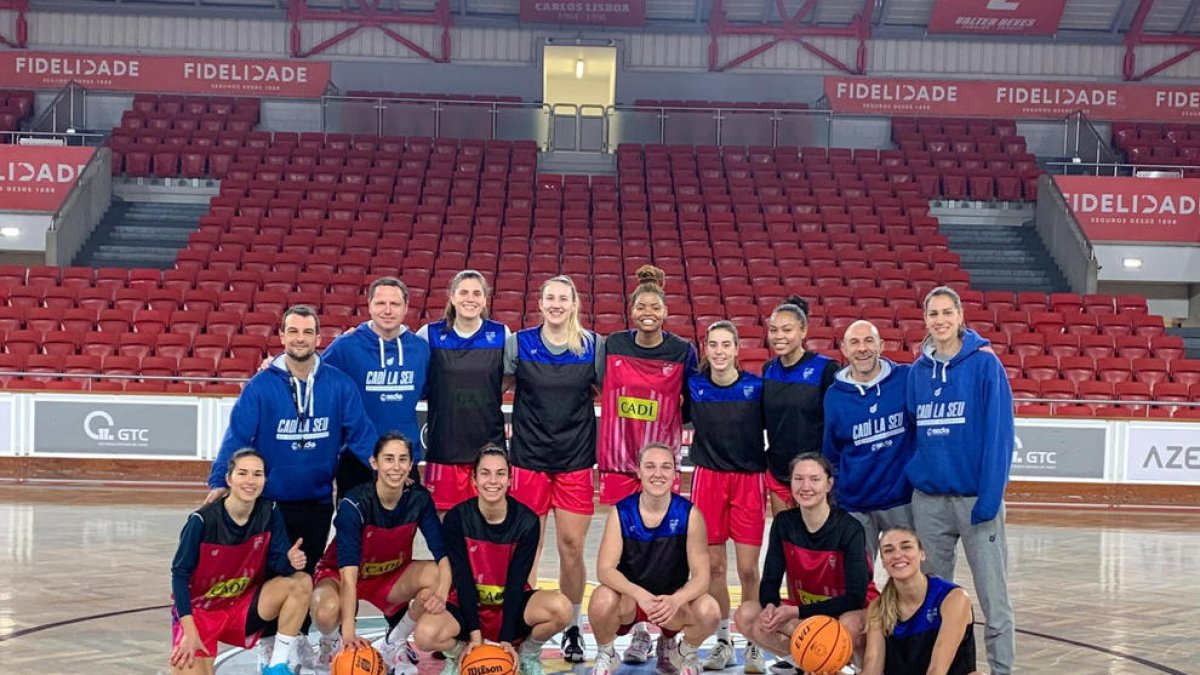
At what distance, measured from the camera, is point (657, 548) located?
19.2 ft

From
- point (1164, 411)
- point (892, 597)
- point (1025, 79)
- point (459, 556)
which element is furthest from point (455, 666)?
point (1025, 79)

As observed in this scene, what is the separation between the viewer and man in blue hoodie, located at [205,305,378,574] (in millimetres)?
5703

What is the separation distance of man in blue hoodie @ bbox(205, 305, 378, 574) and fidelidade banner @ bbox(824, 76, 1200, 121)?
17075 mm

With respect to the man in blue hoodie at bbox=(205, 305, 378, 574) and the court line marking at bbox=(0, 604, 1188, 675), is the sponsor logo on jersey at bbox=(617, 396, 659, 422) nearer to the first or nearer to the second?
the man in blue hoodie at bbox=(205, 305, 378, 574)

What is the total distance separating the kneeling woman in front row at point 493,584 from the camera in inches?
221

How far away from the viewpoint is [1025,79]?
22.0 m

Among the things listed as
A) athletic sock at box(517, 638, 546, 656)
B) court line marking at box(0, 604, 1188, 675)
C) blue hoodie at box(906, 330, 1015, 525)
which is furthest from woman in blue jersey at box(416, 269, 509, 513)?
blue hoodie at box(906, 330, 1015, 525)

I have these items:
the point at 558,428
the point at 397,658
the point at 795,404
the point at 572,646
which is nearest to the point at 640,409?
the point at 558,428

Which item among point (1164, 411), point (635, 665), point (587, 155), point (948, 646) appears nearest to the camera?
point (948, 646)

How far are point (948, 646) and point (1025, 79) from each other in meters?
18.6

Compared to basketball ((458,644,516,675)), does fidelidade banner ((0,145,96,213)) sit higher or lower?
higher

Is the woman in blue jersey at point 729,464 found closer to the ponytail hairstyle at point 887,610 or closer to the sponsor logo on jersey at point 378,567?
the ponytail hairstyle at point 887,610

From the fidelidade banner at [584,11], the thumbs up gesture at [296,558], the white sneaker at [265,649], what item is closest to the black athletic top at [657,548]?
the thumbs up gesture at [296,558]

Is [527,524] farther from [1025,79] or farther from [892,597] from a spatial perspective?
[1025,79]
